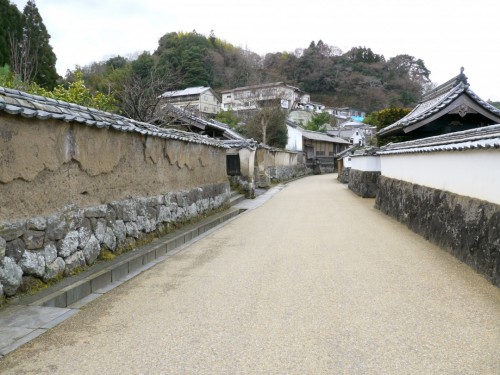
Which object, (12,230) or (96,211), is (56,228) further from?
(96,211)

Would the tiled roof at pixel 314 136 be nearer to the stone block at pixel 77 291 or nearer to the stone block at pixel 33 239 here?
the stone block at pixel 77 291

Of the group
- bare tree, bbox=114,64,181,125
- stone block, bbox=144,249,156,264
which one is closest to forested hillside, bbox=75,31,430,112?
bare tree, bbox=114,64,181,125

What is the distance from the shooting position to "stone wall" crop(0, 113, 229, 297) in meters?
4.79

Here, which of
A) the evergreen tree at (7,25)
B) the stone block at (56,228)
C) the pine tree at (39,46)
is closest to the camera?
the stone block at (56,228)

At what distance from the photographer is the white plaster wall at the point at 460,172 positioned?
19.7 feet

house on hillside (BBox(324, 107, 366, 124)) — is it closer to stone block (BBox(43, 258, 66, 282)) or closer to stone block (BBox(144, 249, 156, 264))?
stone block (BBox(144, 249, 156, 264))

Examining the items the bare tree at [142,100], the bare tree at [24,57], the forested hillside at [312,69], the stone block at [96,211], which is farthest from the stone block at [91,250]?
the forested hillside at [312,69]

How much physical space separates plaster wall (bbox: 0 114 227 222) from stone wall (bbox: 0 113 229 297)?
0.5 inches

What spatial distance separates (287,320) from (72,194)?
12.1ft

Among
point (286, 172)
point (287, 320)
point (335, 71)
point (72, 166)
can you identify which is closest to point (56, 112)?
point (72, 166)

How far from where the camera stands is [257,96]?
5200cm

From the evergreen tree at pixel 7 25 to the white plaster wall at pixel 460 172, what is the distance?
72.1 feet

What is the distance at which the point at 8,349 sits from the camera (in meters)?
3.70

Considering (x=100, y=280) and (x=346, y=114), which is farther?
(x=346, y=114)
